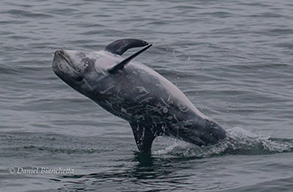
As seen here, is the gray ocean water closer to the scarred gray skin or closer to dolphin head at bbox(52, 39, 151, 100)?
the scarred gray skin

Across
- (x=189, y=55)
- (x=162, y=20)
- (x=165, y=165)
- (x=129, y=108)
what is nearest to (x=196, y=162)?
(x=165, y=165)

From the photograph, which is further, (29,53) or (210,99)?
(29,53)

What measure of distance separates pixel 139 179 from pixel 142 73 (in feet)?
5.27

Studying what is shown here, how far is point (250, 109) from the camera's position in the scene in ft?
55.9

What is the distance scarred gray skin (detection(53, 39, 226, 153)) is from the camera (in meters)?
12.5

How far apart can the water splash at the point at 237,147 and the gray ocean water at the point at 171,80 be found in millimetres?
21

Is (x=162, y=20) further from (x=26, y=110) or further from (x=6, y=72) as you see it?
(x=26, y=110)

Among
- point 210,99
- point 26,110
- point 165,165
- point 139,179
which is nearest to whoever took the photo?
point 139,179

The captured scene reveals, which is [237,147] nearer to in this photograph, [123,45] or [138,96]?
[138,96]

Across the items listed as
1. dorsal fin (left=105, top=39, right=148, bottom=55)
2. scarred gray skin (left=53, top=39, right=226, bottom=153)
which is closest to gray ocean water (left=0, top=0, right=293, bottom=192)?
scarred gray skin (left=53, top=39, right=226, bottom=153)

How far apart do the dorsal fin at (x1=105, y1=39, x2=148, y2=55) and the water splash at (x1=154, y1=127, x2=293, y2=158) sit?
186 cm

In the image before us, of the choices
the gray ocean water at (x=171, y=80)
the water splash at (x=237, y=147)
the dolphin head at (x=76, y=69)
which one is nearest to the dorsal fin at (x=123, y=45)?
the dolphin head at (x=76, y=69)

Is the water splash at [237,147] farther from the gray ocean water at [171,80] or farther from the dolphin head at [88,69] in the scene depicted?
the dolphin head at [88,69]

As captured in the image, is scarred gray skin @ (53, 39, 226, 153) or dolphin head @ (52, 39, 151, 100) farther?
scarred gray skin @ (53, 39, 226, 153)
